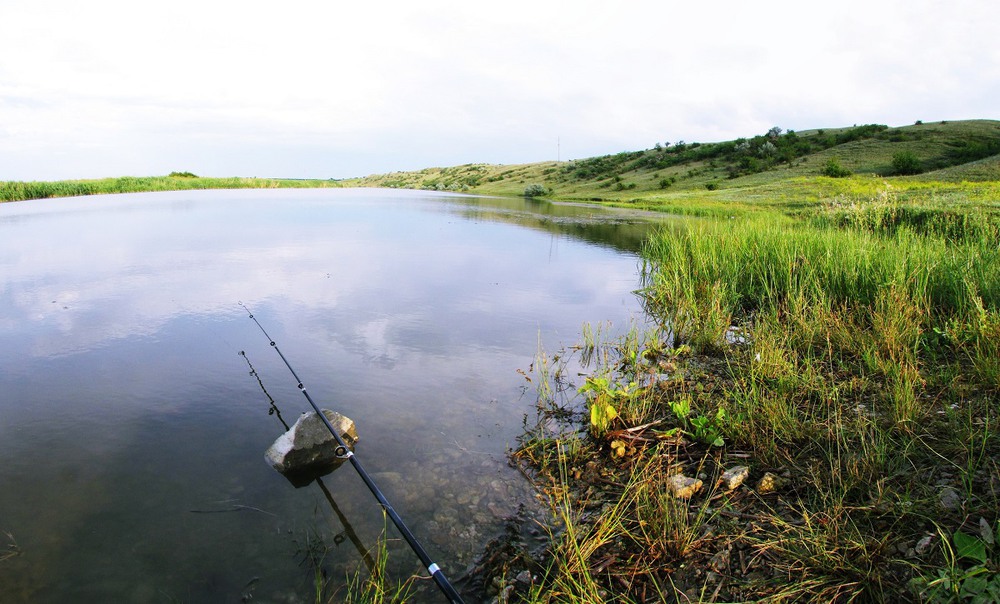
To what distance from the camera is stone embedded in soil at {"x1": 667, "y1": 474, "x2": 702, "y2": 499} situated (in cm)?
332

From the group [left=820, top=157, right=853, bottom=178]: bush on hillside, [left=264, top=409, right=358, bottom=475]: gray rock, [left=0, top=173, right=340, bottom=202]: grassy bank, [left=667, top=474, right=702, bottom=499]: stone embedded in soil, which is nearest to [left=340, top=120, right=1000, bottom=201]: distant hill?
[left=820, top=157, right=853, bottom=178]: bush on hillside

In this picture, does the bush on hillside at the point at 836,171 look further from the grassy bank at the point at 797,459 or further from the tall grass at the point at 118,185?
the tall grass at the point at 118,185

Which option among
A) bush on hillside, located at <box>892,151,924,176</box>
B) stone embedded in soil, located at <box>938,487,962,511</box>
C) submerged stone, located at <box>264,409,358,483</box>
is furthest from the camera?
bush on hillside, located at <box>892,151,924,176</box>

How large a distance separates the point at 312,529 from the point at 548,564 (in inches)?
66.4

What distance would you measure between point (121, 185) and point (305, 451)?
184 feet

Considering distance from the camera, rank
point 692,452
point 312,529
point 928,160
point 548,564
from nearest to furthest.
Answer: point 548,564 → point 312,529 → point 692,452 → point 928,160

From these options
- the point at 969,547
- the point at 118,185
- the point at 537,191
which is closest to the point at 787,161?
the point at 537,191

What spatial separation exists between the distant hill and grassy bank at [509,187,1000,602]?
24.6 metres

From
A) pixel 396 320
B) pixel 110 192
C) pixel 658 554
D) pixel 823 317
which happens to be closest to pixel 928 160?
pixel 823 317

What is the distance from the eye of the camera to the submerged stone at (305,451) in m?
4.08

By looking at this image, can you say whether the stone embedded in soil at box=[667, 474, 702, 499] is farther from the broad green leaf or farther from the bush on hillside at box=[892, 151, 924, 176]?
the bush on hillside at box=[892, 151, 924, 176]

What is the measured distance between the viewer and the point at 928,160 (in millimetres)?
35562

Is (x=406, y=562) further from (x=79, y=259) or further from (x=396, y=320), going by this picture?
(x=79, y=259)

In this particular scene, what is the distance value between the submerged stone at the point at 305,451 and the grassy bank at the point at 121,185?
4205 centimetres
